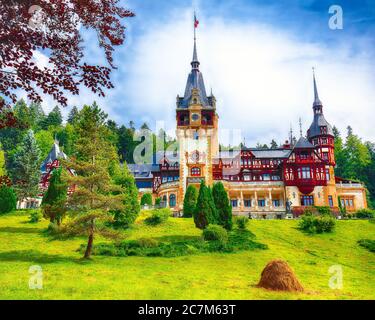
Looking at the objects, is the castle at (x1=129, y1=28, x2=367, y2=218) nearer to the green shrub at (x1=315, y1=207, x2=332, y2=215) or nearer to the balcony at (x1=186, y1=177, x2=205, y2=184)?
the balcony at (x1=186, y1=177, x2=205, y2=184)

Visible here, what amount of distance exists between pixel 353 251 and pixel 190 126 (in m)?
34.2

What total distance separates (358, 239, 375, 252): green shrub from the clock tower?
25887 mm

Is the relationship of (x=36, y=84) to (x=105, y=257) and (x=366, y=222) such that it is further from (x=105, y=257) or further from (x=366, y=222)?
(x=366, y=222)

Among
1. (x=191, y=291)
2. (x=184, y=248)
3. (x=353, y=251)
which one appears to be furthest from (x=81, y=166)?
(x=353, y=251)

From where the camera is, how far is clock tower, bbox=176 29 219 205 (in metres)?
56.1

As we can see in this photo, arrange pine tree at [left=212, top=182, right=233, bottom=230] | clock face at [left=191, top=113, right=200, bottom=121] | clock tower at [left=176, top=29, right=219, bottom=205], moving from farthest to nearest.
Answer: clock face at [left=191, top=113, right=200, bottom=121], clock tower at [left=176, top=29, right=219, bottom=205], pine tree at [left=212, top=182, right=233, bottom=230]

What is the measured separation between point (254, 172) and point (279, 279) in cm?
4689

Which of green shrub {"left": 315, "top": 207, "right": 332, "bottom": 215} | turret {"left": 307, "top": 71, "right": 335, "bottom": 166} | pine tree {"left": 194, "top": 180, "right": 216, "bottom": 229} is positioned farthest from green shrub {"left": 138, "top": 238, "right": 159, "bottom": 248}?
turret {"left": 307, "top": 71, "right": 335, "bottom": 166}

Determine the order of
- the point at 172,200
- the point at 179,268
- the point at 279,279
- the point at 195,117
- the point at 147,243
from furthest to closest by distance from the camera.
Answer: the point at 195,117 < the point at 172,200 < the point at 147,243 < the point at 179,268 < the point at 279,279

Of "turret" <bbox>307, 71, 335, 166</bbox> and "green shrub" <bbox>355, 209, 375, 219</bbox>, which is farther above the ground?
"turret" <bbox>307, 71, 335, 166</bbox>

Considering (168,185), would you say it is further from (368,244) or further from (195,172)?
(368,244)

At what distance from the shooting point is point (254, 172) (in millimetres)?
62469

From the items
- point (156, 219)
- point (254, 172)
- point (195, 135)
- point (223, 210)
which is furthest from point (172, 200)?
point (223, 210)

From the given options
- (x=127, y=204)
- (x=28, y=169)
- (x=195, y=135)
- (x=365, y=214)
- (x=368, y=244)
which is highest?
(x=195, y=135)
